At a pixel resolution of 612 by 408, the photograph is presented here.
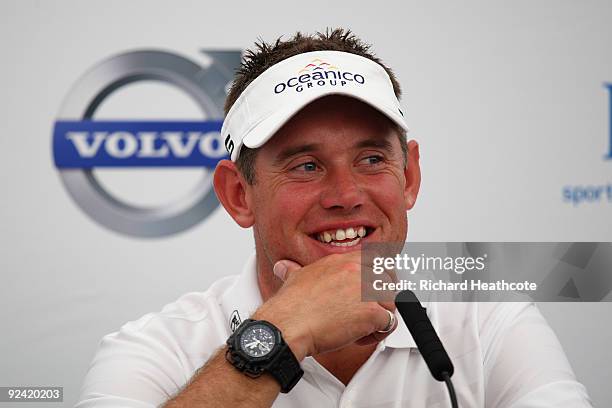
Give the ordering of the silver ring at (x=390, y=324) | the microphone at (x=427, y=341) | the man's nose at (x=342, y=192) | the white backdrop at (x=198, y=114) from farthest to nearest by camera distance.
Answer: the white backdrop at (x=198, y=114) → the man's nose at (x=342, y=192) → the silver ring at (x=390, y=324) → the microphone at (x=427, y=341)

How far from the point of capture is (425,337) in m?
1.00

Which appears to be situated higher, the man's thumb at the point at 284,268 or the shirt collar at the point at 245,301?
the man's thumb at the point at 284,268

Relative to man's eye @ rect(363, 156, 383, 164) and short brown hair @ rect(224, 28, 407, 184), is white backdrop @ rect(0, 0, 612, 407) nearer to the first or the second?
short brown hair @ rect(224, 28, 407, 184)

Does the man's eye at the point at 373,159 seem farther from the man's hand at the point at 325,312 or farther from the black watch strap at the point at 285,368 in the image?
the black watch strap at the point at 285,368

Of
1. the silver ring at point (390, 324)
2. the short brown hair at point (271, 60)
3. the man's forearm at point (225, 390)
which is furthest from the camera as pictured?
the short brown hair at point (271, 60)

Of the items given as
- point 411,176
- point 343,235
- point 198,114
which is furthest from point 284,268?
point 198,114

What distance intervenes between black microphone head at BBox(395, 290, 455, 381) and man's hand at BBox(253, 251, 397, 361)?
155 mm

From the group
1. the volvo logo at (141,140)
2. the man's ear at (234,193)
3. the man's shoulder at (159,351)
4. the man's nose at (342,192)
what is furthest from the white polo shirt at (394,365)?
the volvo logo at (141,140)

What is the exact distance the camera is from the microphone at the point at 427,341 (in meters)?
0.97

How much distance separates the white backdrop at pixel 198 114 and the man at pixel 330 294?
742 mm

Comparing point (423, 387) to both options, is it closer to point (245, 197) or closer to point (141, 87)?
point (245, 197)

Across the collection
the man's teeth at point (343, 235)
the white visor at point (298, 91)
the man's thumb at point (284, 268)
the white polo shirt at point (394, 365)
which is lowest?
the white polo shirt at point (394, 365)

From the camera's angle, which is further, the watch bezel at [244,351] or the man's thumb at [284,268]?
the man's thumb at [284,268]

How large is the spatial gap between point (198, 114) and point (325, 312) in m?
1.20
